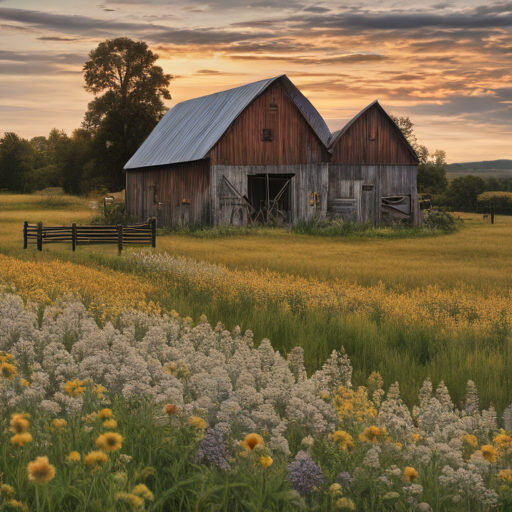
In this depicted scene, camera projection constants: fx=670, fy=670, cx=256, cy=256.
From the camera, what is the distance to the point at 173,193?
3712 centimetres

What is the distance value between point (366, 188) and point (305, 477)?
34.5 meters

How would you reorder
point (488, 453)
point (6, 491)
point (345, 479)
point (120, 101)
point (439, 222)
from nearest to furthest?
point (6, 491) < point (488, 453) < point (345, 479) < point (439, 222) < point (120, 101)

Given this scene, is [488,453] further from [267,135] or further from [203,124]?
[203,124]

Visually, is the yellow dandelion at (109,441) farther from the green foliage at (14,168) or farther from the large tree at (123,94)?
the green foliage at (14,168)

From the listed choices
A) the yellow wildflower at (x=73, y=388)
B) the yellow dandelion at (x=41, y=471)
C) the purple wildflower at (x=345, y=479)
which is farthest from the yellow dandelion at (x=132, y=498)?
the yellow wildflower at (x=73, y=388)

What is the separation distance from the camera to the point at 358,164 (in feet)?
122

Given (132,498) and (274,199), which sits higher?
(274,199)

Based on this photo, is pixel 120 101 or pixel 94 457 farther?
pixel 120 101

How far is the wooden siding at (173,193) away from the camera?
113 feet

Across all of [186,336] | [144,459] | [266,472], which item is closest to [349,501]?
[266,472]

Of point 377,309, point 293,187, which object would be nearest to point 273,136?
point 293,187

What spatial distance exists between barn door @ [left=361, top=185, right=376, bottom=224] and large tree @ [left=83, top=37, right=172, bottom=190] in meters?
31.6

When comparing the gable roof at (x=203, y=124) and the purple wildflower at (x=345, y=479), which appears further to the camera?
the gable roof at (x=203, y=124)

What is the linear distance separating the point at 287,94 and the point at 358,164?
5547 mm
